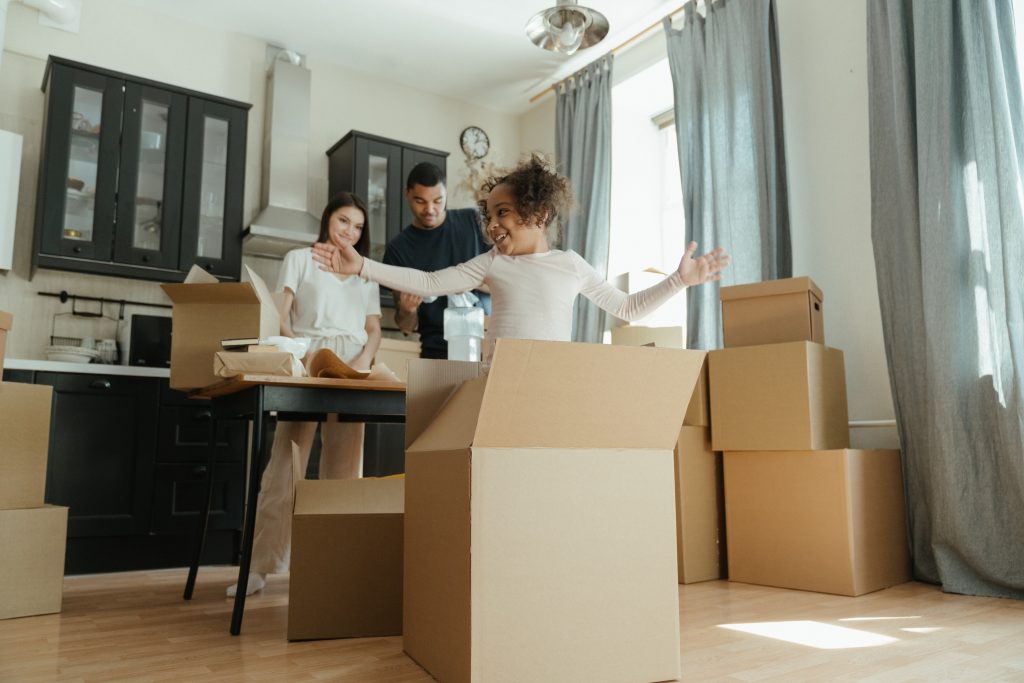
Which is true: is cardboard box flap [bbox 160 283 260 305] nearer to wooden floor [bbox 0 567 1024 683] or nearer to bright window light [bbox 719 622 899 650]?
wooden floor [bbox 0 567 1024 683]

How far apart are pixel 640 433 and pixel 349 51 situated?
12.3 feet

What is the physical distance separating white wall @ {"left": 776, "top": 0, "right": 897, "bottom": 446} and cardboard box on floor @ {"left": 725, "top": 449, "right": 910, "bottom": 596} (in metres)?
0.41

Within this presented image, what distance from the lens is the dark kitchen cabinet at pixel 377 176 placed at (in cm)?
421

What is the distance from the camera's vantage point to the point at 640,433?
1.41 metres

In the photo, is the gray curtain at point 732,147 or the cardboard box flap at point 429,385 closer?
the cardboard box flap at point 429,385

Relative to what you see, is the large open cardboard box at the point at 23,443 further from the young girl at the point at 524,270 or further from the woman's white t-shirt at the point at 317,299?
the young girl at the point at 524,270

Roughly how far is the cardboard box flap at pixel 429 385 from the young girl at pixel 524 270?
18cm

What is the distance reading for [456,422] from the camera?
1399 millimetres

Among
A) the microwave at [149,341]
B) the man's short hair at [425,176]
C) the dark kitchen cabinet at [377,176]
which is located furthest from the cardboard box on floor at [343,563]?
the dark kitchen cabinet at [377,176]

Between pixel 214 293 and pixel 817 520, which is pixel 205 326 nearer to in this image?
pixel 214 293

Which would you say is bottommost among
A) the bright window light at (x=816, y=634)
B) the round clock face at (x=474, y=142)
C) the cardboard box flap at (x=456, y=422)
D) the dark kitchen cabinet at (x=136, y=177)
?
the bright window light at (x=816, y=634)

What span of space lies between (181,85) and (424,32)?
132 cm

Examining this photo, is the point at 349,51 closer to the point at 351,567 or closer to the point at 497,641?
the point at 351,567

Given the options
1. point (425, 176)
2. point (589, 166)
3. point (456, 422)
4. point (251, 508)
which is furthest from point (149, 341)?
point (456, 422)
